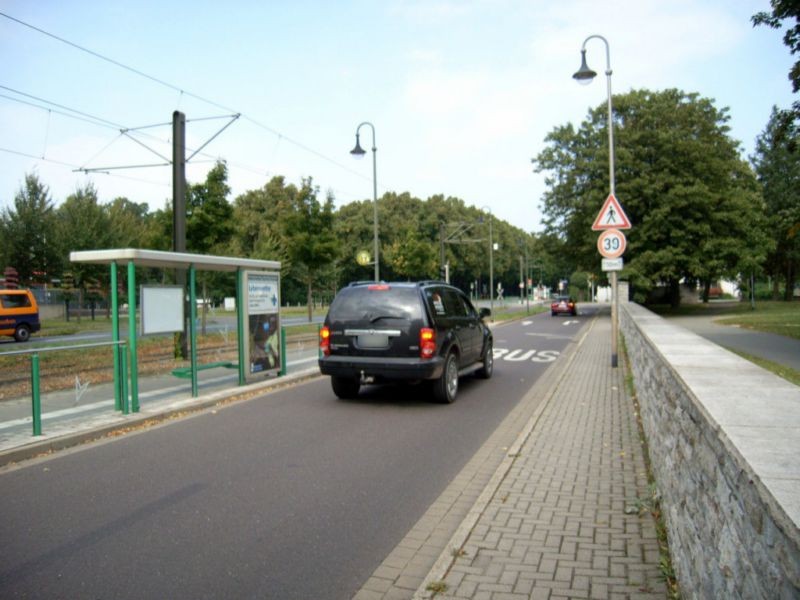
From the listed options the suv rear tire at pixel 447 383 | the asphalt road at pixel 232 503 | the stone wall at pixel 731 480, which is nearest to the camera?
the stone wall at pixel 731 480

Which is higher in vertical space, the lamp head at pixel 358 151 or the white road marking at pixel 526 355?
the lamp head at pixel 358 151

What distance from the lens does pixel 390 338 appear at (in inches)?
349

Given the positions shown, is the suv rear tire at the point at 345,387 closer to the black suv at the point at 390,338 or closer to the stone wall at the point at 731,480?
the black suv at the point at 390,338

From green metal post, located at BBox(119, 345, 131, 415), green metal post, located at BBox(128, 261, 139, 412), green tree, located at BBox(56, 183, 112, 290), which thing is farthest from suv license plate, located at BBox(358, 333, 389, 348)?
green tree, located at BBox(56, 183, 112, 290)

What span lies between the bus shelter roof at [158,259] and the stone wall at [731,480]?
6962mm

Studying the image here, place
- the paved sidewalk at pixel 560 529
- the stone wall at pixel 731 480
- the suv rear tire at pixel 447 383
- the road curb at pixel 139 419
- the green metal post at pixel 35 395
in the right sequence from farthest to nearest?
the suv rear tire at pixel 447 383
the green metal post at pixel 35 395
the road curb at pixel 139 419
the paved sidewalk at pixel 560 529
the stone wall at pixel 731 480

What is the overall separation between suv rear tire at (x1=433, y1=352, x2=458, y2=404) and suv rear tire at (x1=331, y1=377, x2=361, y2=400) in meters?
1.27

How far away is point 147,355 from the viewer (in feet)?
34.9

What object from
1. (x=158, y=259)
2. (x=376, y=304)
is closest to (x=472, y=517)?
(x=376, y=304)

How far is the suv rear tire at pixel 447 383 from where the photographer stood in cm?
910

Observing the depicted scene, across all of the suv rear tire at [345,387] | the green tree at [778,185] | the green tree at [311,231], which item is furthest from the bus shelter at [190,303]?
the green tree at [778,185]

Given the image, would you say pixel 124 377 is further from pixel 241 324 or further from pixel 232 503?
pixel 232 503

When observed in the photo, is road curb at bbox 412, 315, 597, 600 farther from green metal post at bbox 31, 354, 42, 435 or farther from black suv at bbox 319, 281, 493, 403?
green metal post at bbox 31, 354, 42, 435

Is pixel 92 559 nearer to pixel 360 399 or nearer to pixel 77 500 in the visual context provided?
pixel 77 500
